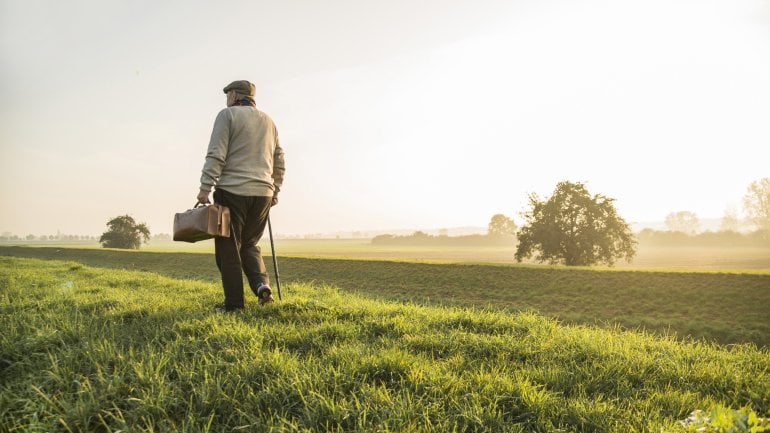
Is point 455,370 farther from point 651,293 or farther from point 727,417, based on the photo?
point 651,293

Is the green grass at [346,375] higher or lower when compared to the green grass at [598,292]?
higher

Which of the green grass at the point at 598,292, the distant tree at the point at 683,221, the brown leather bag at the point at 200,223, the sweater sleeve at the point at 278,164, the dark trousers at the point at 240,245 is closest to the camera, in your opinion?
the brown leather bag at the point at 200,223

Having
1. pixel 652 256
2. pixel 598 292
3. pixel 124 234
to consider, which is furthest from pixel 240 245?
pixel 124 234

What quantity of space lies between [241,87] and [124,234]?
74.7 meters

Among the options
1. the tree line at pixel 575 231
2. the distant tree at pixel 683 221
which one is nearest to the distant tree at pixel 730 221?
the distant tree at pixel 683 221

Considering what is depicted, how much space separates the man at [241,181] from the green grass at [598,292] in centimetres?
517

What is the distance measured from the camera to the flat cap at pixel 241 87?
16.4 ft

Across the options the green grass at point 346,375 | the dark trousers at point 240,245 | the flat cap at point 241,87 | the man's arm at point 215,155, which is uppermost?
the flat cap at point 241,87

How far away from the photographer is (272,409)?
7.07 ft

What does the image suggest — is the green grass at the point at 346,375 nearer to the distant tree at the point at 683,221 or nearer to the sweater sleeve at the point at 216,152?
the sweater sleeve at the point at 216,152

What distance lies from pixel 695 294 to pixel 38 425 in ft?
60.1

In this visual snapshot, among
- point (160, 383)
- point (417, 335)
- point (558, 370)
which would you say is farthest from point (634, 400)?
point (160, 383)

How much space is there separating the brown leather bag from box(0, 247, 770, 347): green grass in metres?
5.99

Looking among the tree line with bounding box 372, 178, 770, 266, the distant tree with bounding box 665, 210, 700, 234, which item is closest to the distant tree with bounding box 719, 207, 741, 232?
the distant tree with bounding box 665, 210, 700, 234
